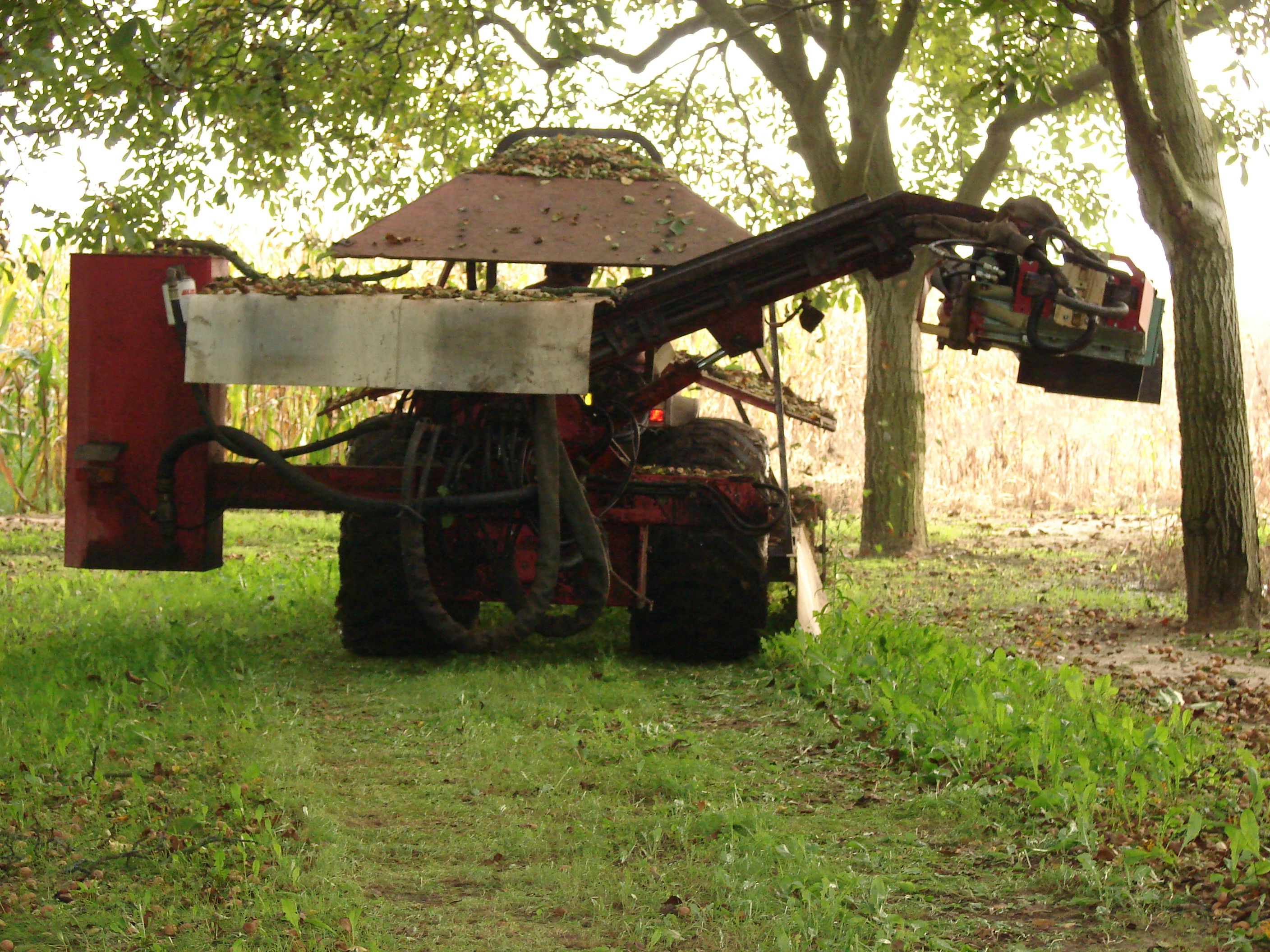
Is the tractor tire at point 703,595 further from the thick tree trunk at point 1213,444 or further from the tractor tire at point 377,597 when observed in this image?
the thick tree trunk at point 1213,444

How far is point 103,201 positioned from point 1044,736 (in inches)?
289

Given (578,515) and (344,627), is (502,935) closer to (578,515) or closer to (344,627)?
(578,515)

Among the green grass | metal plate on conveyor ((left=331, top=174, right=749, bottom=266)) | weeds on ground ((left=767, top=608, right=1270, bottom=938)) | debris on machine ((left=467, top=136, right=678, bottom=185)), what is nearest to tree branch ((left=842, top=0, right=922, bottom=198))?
debris on machine ((left=467, top=136, right=678, bottom=185))

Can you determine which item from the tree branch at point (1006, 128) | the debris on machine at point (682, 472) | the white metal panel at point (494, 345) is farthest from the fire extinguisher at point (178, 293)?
the tree branch at point (1006, 128)

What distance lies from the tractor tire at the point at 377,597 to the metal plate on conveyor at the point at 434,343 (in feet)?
3.59

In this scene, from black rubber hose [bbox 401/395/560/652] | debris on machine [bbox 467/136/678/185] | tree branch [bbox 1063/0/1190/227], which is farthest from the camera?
tree branch [bbox 1063/0/1190/227]

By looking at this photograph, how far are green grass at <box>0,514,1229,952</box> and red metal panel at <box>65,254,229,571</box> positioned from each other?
595 millimetres

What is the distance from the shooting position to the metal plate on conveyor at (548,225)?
7066 mm

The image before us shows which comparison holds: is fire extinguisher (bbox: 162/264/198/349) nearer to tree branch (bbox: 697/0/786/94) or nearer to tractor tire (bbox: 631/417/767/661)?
tractor tire (bbox: 631/417/767/661)

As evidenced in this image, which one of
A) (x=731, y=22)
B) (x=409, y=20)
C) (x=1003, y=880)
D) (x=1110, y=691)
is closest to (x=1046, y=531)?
(x=731, y=22)

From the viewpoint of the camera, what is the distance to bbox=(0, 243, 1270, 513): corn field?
563 inches

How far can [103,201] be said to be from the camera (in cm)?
989

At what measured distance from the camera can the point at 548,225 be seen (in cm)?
726

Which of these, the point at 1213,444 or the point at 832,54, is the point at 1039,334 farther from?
the point at 832,54
